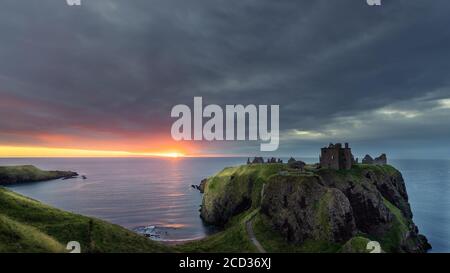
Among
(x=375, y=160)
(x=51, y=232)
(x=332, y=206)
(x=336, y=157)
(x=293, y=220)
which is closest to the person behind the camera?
(x=51, y=232)

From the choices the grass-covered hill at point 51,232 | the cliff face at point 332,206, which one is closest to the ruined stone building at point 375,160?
the cliff face at point 332,206

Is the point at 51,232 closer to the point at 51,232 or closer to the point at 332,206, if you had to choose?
the point at 51,232

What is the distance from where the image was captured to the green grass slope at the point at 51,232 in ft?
127

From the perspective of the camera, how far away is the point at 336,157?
111 metres

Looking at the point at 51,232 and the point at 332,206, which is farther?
the point at 332,206

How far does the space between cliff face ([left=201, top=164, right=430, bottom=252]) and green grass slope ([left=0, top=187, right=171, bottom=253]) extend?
5044cm

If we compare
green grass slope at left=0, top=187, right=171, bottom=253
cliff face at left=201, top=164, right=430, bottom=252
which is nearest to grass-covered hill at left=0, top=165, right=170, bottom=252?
green grass slope at left=0, top=187, right=171, bottom=253

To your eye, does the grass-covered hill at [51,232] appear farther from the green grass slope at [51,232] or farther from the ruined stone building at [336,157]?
the ruined stone building at [336,157]

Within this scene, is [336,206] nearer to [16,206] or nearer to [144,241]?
[144,241]

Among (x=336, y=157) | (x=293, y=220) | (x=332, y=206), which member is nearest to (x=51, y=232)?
(x=293, y=220)

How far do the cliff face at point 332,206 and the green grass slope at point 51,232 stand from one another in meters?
50.4

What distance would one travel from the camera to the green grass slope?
38.6 m

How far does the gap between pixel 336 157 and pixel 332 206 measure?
2950cm
